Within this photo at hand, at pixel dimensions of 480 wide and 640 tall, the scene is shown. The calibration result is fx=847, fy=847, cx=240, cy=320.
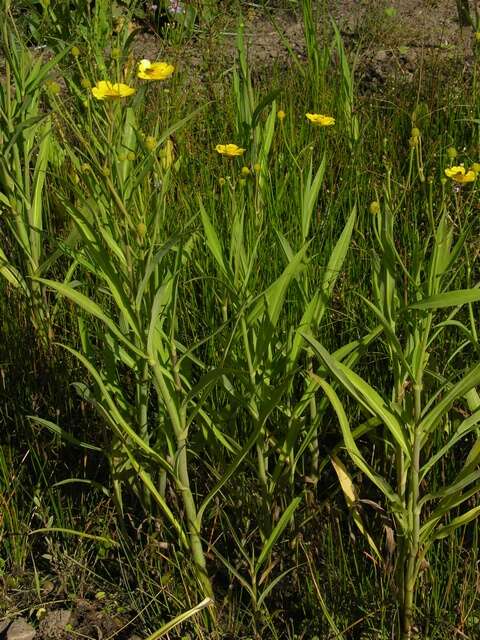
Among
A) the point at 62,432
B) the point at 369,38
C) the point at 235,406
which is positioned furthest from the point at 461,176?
the point at 369,38

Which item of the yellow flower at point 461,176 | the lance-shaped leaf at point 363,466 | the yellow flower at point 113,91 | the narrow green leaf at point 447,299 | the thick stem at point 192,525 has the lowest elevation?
the thick stem at point 192,525

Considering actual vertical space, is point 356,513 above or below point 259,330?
below

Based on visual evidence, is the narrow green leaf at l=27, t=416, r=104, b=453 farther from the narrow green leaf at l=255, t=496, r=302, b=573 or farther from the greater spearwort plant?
the narrow green leaf at l=255, t=496, r=302, b=573

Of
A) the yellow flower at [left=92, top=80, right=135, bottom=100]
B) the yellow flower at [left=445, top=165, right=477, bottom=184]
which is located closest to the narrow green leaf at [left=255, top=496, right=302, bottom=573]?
the yellow flower at [left=445, top=165, right=477, bottom=184]

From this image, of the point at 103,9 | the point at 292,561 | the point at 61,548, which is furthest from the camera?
the point at 103,9

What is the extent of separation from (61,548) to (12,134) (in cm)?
84

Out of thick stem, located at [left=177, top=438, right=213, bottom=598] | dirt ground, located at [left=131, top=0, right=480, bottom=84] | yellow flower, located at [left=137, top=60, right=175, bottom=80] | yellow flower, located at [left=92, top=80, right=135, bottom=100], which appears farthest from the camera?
dirt ground, located at [left=131, top=0, right=480, bottom=84]

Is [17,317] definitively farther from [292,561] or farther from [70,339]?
[292,561]

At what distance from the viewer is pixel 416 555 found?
1.25 m

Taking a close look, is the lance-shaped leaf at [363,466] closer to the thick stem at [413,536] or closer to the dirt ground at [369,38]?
the thick stem at [413,536]

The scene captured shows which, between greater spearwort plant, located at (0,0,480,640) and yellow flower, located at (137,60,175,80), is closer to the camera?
greater spearwort plant, located at (0,0,480,640)

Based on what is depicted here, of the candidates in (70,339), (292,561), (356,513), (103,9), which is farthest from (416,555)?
(103,9)

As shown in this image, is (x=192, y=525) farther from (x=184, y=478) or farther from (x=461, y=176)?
(x=461, y=176)

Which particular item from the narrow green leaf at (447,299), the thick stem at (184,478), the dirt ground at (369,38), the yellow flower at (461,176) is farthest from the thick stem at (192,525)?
the dirt ground at (369,38)
